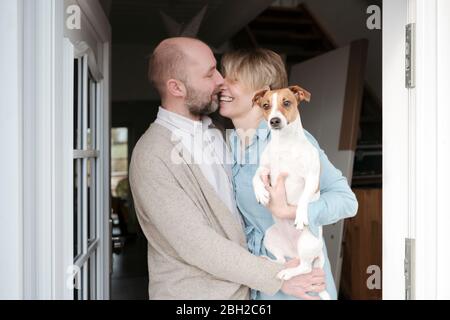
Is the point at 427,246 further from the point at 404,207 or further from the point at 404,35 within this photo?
the point at 404,35

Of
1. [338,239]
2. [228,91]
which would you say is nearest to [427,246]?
[338,239]

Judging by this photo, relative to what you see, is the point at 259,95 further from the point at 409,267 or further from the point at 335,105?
the point at 409,267

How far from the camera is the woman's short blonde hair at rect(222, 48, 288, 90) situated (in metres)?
1.47

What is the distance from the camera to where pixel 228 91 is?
150 centimetres

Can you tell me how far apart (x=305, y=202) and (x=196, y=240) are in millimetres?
355

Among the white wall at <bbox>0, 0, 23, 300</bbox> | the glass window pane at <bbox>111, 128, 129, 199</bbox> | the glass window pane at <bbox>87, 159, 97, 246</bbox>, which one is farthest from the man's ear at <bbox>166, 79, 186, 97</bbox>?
the glass window pane at <bbox>111, 128, 129, 199</bbox>

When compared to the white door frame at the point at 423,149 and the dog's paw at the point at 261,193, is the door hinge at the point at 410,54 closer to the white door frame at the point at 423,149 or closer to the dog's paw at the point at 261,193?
the white door frame at the point at 423,149

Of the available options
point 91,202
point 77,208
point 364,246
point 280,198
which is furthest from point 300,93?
point 91,202

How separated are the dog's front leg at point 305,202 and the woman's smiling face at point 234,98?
30 cm

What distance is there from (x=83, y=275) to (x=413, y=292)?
1198mm

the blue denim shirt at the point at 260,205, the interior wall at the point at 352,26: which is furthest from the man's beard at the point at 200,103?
the interior wall at the point at 352,26

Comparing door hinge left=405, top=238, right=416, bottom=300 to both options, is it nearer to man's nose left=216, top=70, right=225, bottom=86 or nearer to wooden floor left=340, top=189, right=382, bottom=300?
wooden floor left=340, top=189, right=382, bottom=300

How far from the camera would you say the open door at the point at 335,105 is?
62.3 inches

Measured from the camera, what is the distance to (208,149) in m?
1.51
